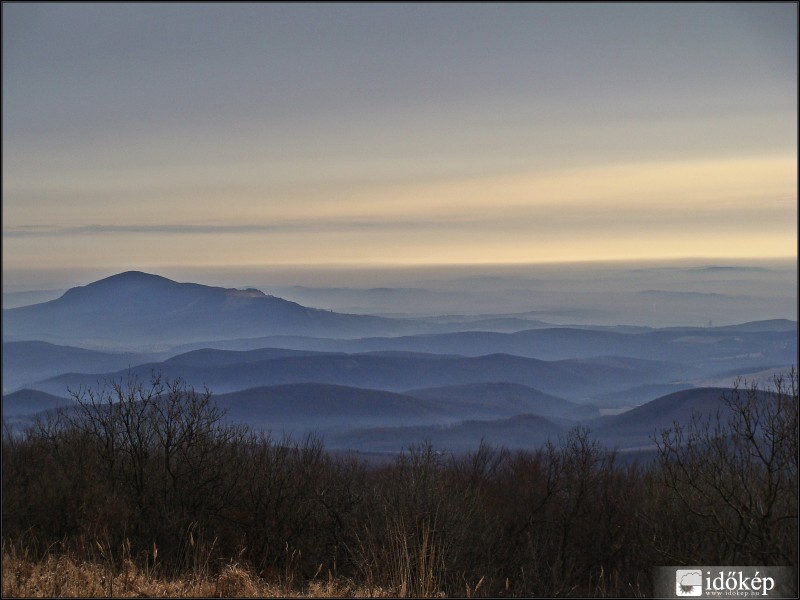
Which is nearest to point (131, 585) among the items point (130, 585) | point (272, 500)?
point (130, 585)

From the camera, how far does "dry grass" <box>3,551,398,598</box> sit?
360 inches

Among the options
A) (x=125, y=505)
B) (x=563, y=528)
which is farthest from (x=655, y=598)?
(x=563, y=528)

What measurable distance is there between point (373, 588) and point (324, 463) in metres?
36.3

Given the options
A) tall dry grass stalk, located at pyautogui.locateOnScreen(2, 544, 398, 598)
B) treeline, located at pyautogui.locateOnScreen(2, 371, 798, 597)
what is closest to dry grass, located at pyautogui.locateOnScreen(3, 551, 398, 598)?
tall dry grass stalk, located at pyautogui.locateOnScreen(2, 544, 398, 598)

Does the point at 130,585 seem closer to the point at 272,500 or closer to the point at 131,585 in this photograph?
the point at 131,585

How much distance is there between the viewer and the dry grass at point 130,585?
9141 mm

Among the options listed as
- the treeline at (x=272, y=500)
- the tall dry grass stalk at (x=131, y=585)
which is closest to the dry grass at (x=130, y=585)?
the tall dry grass stalk at (x=131, y=585)

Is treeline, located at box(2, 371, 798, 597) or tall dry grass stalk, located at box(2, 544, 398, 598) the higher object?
tall dry grass stalk, located at box(2, 544, 398, 598)

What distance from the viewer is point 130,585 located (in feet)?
32.0

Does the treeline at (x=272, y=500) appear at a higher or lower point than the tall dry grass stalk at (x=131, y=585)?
lower

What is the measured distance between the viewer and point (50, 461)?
4550cm

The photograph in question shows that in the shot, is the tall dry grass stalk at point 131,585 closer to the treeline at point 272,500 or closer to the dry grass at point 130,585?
the dry grass at point 130,585

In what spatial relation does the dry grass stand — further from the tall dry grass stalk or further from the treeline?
the treeline

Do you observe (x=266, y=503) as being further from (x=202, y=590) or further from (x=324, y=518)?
(x=202, y=590)
